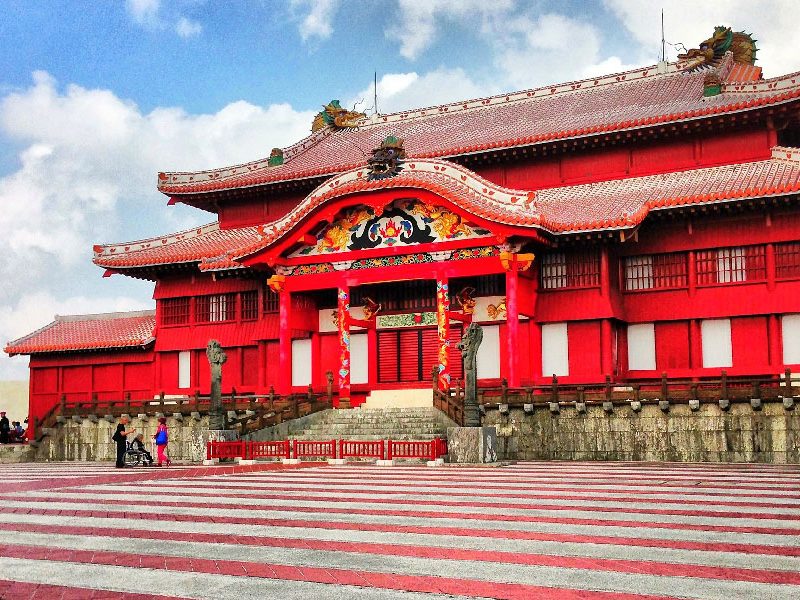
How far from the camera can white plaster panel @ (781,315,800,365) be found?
2694cm

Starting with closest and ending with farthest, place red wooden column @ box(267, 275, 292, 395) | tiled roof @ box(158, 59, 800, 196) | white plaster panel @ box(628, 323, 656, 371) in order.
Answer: white plaster panel @ box(628, 323, 656, 371) < tiled roof @ box(158, 59, 800, 196) < red wooden column @ box(267, 275, 292, 395)

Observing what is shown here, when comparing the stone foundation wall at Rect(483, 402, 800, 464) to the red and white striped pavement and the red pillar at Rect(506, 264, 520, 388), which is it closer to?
the red pillar at Rect(506, 264, 520, 388)

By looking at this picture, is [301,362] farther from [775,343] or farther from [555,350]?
[775,343]

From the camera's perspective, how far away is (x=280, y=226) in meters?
30.0

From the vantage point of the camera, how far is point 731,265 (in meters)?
27.9

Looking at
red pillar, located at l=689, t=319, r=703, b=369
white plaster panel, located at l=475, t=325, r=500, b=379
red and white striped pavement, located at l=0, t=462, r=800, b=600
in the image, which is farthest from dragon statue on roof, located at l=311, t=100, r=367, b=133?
red and white striped pavement, located at l=0, t=462, r=800, b=600

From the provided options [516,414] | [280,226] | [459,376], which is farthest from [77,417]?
[516,414]

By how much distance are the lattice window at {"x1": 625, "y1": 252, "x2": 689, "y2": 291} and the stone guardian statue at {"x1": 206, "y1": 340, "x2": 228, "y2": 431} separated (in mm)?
12877

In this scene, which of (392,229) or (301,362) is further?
(301,362)


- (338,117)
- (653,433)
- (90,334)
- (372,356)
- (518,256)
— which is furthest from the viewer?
(338,117)

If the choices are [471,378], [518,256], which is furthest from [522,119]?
[471,378]

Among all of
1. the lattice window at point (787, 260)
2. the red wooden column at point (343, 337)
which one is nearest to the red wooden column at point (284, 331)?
the red wooden column at point (343, 337)

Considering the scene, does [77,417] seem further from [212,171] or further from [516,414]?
[516,414]

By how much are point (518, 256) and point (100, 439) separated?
1604 centimetres
